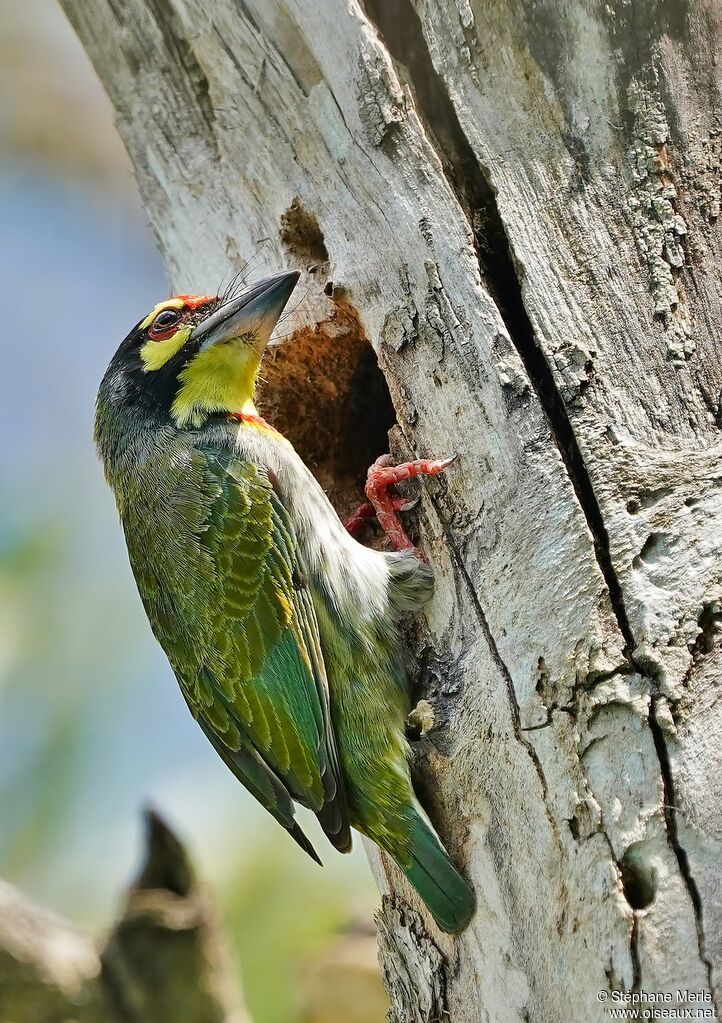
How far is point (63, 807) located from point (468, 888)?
481 cm

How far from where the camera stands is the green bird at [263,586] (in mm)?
3377

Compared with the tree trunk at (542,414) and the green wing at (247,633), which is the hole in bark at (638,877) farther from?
the green wing at (247,633)

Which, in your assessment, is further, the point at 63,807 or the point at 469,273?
the point at 63,807

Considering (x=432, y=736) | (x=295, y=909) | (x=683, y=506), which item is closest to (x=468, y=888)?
(x=432, y=736)

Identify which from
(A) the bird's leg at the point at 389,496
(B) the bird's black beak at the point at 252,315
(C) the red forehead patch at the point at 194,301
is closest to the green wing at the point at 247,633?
(A) the bird's leg at the point at 389,496

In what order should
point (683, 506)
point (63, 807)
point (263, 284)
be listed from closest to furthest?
point (683, 506) → point (263, 284) → point (63, 807)

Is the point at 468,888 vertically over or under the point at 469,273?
under

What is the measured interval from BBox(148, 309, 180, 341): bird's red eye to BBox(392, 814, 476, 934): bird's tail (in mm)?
2117

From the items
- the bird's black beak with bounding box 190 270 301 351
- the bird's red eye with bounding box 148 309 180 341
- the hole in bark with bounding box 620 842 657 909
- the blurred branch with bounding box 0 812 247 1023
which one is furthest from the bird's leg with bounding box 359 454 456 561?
the blurred branch with bounding box 0 812 247 1023

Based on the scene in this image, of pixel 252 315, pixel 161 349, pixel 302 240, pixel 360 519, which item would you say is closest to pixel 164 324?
pixel 161 349

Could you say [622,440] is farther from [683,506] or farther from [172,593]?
[172,593]

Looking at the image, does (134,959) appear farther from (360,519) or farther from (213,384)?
(213,384)

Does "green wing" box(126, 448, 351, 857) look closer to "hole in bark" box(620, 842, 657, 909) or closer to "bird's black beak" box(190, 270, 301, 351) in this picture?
"bird's black beak" box(190, 270, 301, 351)

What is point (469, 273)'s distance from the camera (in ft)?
10.2
